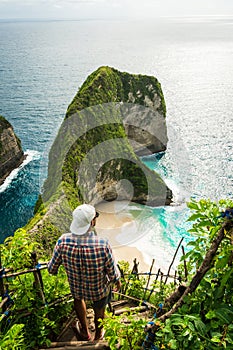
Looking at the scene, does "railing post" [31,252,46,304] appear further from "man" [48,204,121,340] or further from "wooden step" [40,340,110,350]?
"wooden step" [40,340,110,350]

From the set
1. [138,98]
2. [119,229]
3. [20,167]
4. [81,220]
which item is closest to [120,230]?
[119,229]

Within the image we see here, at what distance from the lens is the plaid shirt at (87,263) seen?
437 centimetres

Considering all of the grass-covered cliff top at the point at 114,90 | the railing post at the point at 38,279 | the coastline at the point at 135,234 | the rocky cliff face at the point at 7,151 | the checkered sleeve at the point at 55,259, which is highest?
the checkered sleeve at the point at 55,259

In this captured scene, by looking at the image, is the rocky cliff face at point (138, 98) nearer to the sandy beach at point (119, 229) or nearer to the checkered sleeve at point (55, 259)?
the sandy beach at point (119, 229)

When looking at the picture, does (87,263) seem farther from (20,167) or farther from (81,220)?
(20,167)

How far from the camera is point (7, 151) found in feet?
125

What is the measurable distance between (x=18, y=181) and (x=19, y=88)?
44647mm

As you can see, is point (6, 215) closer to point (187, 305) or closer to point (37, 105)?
point (187, 305)

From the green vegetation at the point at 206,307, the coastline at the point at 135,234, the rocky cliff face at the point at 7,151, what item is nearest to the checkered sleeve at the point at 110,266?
the green vegetation at the point at 206,307

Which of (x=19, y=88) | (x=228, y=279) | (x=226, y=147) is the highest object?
(x=228, y=279)

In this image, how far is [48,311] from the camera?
506 centimetres

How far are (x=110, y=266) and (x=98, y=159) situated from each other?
25.2 m

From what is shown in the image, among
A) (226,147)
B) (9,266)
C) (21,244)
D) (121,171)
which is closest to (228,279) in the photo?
(21,244)

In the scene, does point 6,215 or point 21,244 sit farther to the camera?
point 6,215
